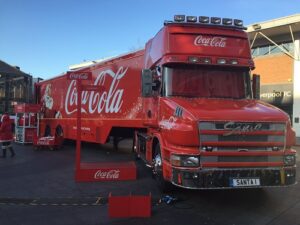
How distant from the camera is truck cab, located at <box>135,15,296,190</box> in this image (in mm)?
7824

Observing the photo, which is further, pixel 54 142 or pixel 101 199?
pixel 54 142

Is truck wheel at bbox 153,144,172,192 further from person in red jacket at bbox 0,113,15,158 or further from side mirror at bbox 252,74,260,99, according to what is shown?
person in red jacket at bbox 0,113,15,158

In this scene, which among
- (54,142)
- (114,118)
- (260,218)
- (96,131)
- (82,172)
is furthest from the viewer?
(54,142)

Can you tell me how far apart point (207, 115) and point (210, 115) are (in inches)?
2.1

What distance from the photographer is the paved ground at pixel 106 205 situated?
25.2 feet

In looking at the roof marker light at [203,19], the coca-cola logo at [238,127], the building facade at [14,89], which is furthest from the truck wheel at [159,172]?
the building facade at [14,89]

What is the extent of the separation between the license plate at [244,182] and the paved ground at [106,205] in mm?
557

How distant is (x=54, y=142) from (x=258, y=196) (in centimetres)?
1218

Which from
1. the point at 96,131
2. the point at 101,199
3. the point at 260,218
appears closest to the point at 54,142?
the point at 96,131

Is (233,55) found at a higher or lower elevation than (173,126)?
higher

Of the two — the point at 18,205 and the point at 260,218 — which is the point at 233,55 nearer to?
the point at 260,218

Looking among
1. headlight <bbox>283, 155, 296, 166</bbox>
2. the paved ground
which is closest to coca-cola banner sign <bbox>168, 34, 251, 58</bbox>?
headlight <bbox>283, 155, 296, 166</bbox>

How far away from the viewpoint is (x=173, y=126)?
330 inches

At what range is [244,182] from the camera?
7898 mm
